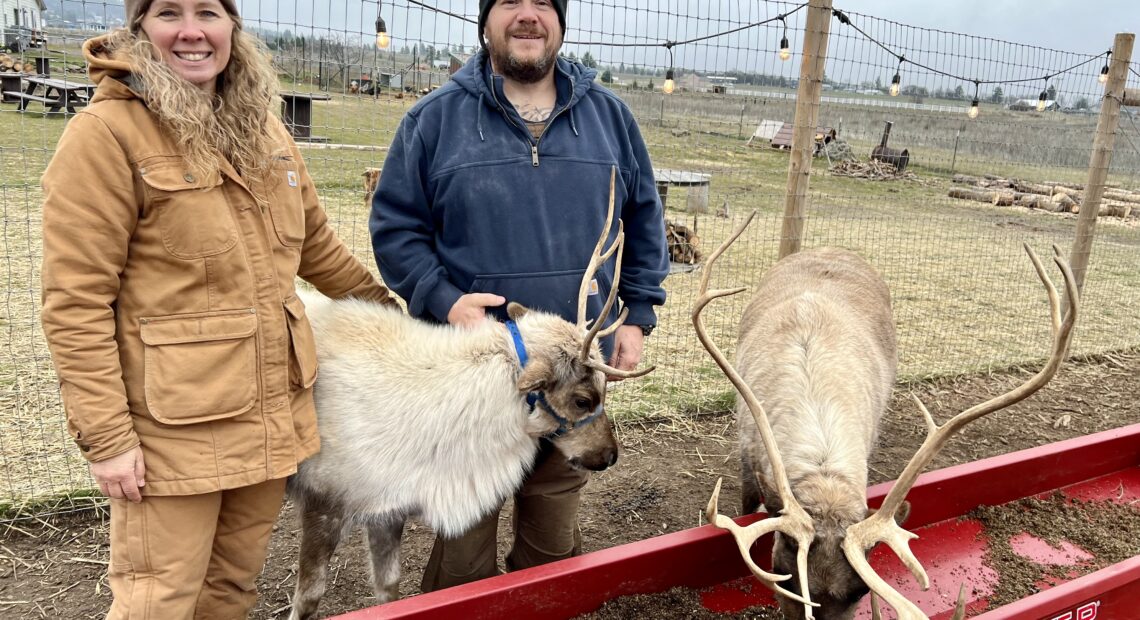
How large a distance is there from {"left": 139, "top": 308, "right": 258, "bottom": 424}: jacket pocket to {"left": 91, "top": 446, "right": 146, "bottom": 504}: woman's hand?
121 mm

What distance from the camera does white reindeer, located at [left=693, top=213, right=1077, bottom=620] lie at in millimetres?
2242

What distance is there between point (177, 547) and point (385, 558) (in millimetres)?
961

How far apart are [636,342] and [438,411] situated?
879 millimetres

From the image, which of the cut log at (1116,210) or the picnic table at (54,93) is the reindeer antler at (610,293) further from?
the cut log at (1116,210)

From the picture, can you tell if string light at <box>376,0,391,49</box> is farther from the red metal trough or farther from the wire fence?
the red metal trough

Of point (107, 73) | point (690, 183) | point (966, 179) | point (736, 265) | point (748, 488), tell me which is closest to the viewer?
point (107, 73)

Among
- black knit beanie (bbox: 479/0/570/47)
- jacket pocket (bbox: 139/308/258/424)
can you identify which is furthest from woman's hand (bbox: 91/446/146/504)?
black knit beanie (bbox: 479/0/570/47)

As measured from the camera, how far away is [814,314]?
366 centimetres

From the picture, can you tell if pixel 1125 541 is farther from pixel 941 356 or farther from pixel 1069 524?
pixel 941 356

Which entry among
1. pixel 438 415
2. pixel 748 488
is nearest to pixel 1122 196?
pixel 748 488

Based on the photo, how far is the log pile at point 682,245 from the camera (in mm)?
9156

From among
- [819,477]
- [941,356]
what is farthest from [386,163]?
[941,356]

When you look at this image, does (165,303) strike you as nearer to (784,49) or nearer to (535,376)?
(535,376)

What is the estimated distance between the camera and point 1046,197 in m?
16.9
